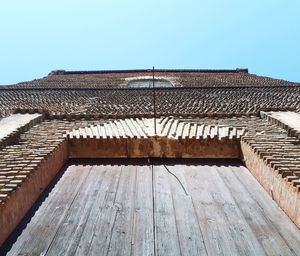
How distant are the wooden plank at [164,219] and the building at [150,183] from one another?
10 mm

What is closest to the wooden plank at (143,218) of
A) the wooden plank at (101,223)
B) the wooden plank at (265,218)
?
the wooden plank at (101,223)

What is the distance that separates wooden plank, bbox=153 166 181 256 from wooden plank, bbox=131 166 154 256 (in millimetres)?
54

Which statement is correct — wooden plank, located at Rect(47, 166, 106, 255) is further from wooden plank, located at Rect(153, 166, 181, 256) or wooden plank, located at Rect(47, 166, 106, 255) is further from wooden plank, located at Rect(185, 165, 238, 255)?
wooden plank, located at Rect(185, 165, 238, 255)

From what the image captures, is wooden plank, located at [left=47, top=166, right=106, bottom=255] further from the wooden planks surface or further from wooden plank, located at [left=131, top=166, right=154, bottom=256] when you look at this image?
wooden plank, located at [left=131, top=166, right=154, bottom=256]

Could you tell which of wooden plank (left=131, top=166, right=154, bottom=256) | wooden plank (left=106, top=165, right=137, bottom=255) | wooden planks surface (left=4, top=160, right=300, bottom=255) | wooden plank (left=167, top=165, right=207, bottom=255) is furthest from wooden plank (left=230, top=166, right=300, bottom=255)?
wooden plank (left=106, top=165, right=137, bottom=255)

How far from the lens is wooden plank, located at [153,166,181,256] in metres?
2.69

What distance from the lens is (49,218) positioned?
3.15 meters

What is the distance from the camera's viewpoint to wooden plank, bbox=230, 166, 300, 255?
107 inches

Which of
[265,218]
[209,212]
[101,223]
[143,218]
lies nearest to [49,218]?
[101,223]

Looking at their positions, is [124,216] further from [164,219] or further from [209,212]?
[209,212]

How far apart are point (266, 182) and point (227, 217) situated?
30.3 inches

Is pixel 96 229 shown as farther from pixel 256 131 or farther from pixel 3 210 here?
pixel 256 131

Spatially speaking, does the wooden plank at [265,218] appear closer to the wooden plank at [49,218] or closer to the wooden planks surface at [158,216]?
the wooden planks surface at [158,216]

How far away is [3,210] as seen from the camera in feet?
8.92
